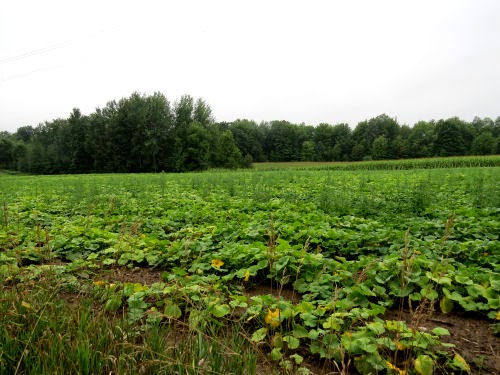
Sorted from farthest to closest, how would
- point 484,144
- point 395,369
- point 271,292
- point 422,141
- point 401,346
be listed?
point 422,141
point 484,144
point 271,292
point 401,346
point 395,369

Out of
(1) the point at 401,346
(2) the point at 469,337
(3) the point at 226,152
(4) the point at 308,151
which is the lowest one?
(2) the point at 469,337

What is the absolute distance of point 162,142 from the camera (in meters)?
61.1

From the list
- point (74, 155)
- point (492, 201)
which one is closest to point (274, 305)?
point (492, 201)

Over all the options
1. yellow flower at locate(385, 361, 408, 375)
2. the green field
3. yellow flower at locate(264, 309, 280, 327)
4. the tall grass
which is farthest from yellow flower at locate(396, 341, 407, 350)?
the tall grass

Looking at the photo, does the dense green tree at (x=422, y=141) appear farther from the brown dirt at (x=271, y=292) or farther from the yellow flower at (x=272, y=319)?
the yellow flower at (x=272, y=319)

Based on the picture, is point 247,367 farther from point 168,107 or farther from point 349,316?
point 168,107

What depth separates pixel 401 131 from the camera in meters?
88.7

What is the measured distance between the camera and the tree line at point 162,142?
6047 centimetres

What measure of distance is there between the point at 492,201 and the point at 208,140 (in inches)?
2231

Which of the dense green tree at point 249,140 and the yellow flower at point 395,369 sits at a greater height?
the dense green tree at point 249,140

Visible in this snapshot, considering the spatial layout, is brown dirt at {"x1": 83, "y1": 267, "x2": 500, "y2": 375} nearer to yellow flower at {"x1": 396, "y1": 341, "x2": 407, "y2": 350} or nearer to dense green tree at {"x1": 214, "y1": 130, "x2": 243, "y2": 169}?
yellow flower at {"x1": 396, "y1": 341, "x2": 407, "y2": 350}

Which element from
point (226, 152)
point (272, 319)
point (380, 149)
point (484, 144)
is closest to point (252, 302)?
point (272, 319)

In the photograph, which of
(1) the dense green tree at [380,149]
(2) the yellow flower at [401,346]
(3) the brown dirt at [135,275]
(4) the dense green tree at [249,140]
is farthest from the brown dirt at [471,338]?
(4) the dense green tree at [249,140]

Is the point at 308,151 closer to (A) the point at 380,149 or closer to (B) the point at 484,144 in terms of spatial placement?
(A) the point at 380,149
